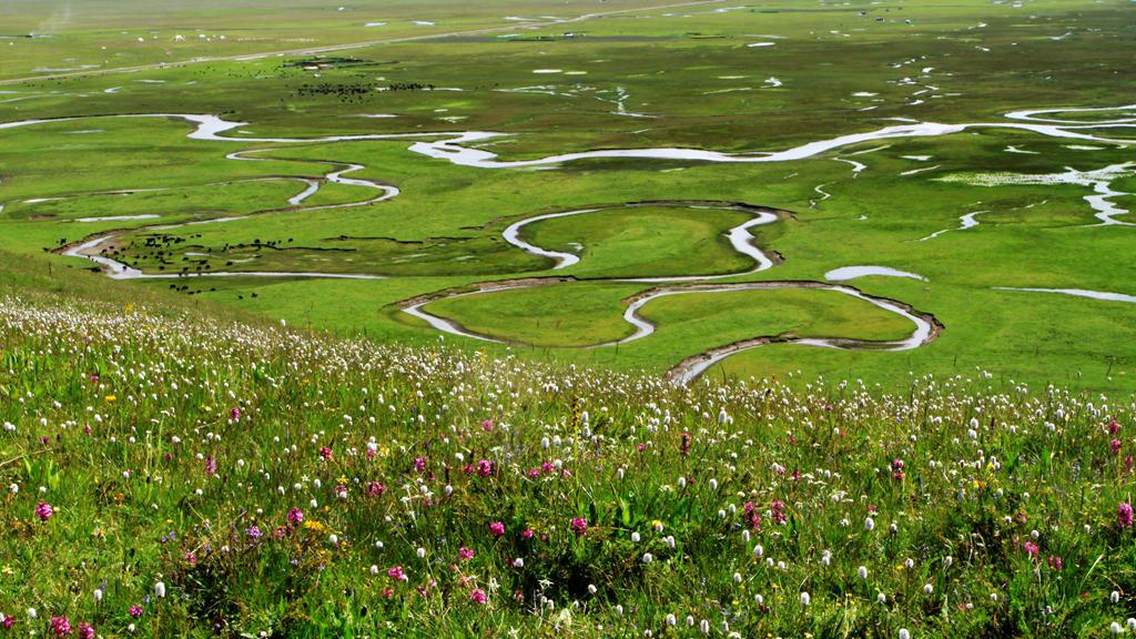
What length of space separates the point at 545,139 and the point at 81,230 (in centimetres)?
4490

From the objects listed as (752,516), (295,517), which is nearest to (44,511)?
(295,517)

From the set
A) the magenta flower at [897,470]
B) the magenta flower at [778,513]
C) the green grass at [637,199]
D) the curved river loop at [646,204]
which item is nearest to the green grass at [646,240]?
the green grass at [637,199]

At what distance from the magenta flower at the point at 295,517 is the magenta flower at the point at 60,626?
62.2 inches

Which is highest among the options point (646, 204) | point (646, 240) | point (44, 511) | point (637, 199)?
point (44, 511)

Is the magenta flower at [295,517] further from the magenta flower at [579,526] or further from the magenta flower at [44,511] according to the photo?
the magenta flower at [579,526]

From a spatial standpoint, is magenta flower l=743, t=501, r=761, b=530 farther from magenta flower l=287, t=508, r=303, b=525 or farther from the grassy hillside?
magenta flower l=287, t=508, r=303, b=525

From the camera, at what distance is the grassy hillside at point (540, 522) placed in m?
6.74

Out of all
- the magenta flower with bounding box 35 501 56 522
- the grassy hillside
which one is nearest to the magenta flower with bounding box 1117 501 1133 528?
the grassy hillside

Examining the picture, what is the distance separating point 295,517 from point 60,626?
5.43ft

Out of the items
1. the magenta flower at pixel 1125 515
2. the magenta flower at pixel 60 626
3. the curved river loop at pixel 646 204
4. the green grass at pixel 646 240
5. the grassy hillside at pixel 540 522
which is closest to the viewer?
the magenta flower at pixel 60 626

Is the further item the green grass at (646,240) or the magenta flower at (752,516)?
the green grass at (646,240)

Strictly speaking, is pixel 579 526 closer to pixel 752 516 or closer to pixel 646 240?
pixel 752 516

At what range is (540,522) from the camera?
783 centimetres

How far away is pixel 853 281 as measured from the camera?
2061 inches
